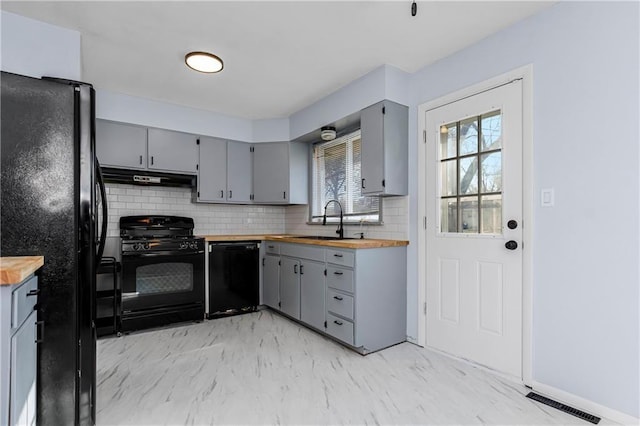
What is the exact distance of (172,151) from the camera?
390cm

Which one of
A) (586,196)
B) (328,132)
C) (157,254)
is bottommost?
(157,254)

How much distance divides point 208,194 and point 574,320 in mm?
3699

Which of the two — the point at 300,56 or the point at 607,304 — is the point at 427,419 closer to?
the point at 607,304

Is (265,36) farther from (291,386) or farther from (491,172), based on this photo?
(291,386)

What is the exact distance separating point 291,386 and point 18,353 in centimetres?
150

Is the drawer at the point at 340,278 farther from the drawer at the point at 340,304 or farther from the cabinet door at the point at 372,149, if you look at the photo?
the cabinet door at the point at 372,149

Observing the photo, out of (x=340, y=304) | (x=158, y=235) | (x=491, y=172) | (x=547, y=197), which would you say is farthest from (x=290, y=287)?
(x=547, y=197)

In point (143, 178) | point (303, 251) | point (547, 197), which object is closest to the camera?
point (547, 197)

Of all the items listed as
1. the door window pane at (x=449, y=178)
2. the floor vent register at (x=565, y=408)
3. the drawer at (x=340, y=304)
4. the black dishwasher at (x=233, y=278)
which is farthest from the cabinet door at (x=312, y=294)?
the floor vent register at (x=565, y=408)

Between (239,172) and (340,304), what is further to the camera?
(239,172)

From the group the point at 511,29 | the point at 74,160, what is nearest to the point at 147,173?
the point at 74,160

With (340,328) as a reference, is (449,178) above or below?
above

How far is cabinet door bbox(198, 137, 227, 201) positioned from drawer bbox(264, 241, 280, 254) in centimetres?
81

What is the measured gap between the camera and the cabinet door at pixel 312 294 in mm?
3199
